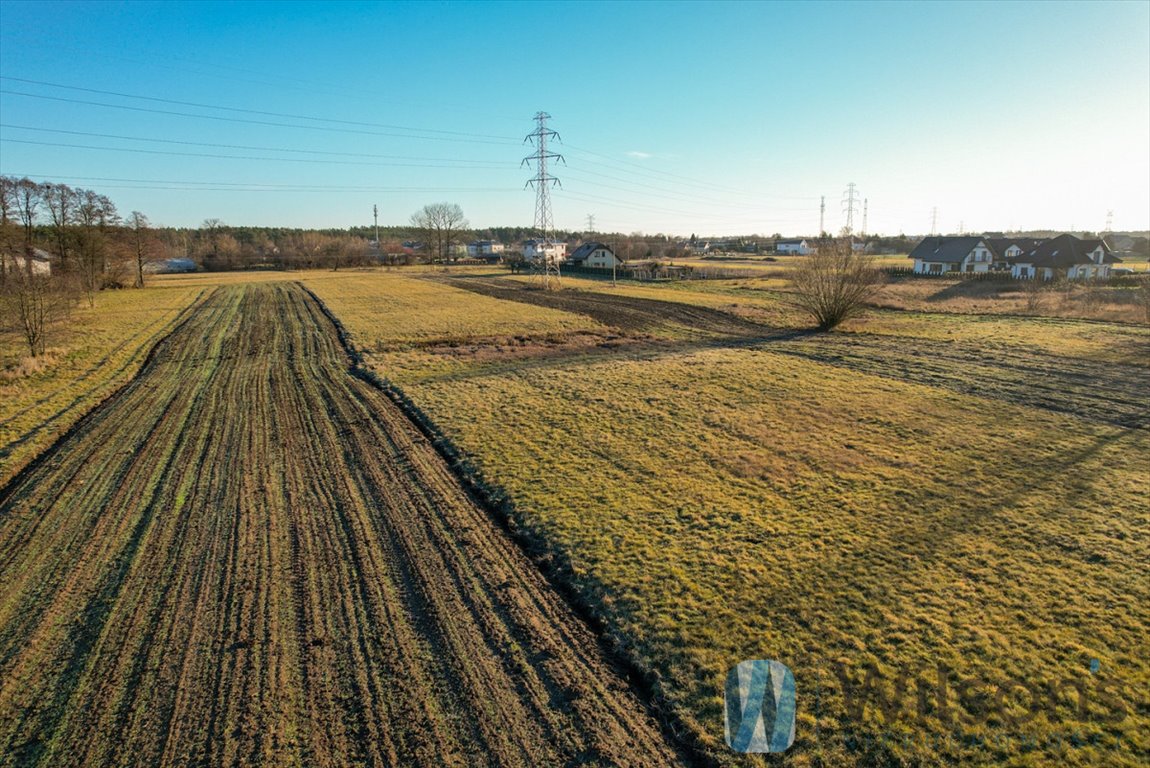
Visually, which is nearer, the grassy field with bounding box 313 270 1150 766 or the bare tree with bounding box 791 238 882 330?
the grassy field with bounding box 313 270 1150 766

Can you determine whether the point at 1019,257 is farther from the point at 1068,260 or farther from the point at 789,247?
the point at 789,247

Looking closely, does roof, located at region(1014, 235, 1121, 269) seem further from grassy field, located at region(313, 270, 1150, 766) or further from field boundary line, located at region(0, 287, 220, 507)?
field boundary line, located at region(0, 287, 220, 507)

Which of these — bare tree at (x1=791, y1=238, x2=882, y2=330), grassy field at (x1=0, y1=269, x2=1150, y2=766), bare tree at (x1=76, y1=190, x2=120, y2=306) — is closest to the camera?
grassy field at (x1=0, y1=269, x2=1150, y2=766)

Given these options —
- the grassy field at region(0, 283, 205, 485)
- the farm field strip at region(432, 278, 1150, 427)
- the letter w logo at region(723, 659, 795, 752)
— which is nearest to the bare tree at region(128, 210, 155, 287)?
the grassy field at region(0, 283, 205, 485)

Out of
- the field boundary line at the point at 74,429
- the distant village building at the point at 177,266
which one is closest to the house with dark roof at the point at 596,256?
the field boundary line at the point at 74,429

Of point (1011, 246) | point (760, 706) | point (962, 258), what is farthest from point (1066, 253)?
point (760, 706)

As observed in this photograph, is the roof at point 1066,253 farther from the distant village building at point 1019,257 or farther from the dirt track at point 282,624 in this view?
the dirt track at point 282,624
